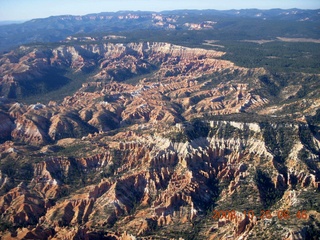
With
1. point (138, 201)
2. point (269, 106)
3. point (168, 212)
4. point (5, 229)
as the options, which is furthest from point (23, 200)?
point (269, 106)

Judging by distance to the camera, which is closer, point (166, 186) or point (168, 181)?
point (166, 186)

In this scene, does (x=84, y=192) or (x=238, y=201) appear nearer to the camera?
(x=238, y=201)

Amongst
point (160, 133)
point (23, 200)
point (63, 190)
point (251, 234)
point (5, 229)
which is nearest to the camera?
point (251, 234)

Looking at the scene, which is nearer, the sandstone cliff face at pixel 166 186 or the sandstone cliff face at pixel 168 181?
the sandstone cliff face at pixel 168 181

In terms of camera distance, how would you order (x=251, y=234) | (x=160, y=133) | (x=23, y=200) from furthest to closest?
(x=160, y=133)
(x=23, y=200)
(x=251, y=234)

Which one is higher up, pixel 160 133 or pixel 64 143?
pixel 160 133

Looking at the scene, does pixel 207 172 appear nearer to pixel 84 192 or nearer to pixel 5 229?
pixel 84 192

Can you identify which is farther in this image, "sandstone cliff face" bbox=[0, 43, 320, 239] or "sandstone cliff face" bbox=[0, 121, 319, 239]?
"sandstone cliff face" bbox=[0, 121, 319, 239]

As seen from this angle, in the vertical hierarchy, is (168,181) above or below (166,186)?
above

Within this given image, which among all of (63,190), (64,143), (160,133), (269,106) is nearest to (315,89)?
(269,106)

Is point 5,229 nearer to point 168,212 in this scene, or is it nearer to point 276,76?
point 168,212
